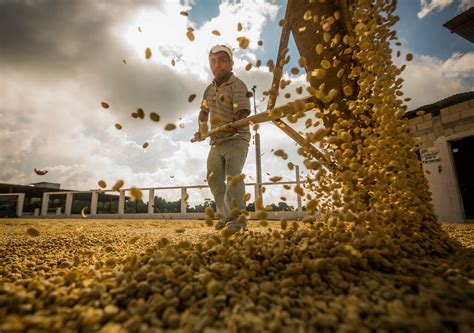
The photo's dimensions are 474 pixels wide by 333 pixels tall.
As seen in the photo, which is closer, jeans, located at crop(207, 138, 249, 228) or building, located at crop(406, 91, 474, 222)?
jeans, located at crop(207, 138, 249, 228)

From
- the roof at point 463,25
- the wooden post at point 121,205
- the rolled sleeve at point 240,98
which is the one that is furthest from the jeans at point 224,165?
the wooden post at point 121,205

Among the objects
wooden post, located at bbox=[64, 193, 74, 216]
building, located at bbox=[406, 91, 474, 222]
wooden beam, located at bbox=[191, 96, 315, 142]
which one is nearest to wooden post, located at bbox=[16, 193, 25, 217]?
wooden post, located at bbox=[64, 193, 74, 216]

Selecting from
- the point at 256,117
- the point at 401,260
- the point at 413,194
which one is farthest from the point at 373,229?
the point at 256,117

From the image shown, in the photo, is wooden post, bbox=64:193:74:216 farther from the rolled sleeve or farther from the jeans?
the rolled sleeve

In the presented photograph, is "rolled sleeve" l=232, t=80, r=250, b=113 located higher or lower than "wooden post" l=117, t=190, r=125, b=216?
higher

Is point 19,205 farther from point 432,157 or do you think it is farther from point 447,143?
point 447,143

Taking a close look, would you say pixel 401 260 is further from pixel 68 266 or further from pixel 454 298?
pixel 68 266

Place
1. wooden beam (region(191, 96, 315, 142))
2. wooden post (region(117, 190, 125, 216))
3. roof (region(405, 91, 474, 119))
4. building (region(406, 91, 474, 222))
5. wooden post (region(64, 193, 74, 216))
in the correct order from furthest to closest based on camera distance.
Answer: wooden post (region(64, 193, 74, 216)), wooden post (region(117, 190, 125, 216)), building (region(406, 91, 474, 222)), roof (region(405, 91, 474, 119)), wooden beam (region(191, 96, 315, 142))

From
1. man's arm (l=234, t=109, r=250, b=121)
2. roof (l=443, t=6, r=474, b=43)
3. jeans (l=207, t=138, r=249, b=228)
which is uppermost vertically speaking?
roof (l=443, t=6, r=474, b=43)

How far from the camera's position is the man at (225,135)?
8.29ft

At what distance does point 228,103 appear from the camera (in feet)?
8.91

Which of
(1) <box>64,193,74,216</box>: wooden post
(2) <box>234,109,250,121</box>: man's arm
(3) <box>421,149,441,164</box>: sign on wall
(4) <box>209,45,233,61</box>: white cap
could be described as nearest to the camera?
(2) <box>234,109,250,121</box>: man's arm

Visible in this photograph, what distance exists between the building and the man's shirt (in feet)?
16.3

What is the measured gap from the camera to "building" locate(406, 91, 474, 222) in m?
5.63
